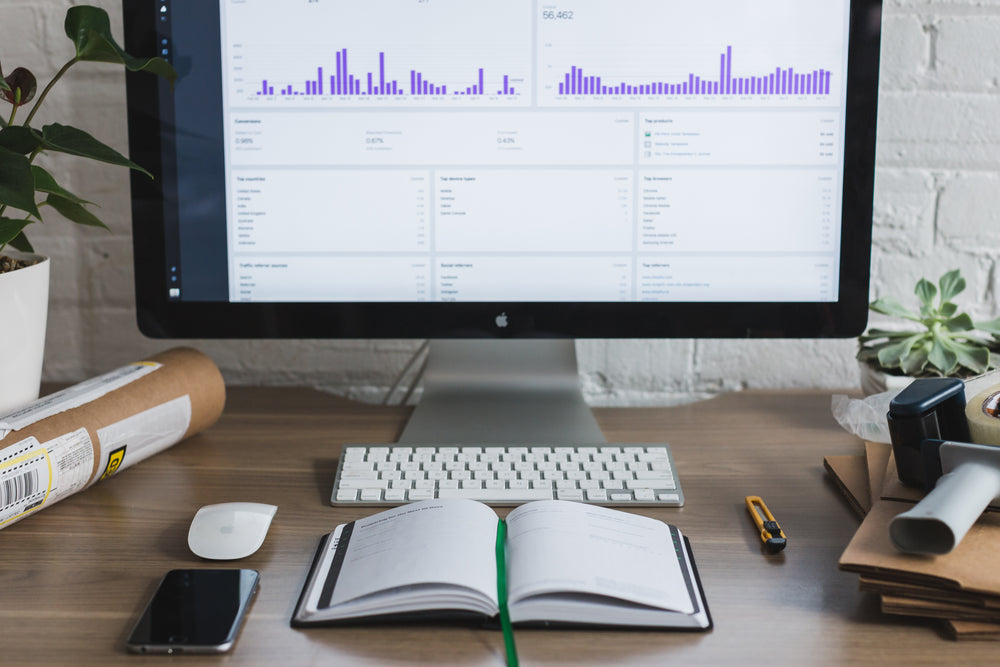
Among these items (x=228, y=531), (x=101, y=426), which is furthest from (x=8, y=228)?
(x=228, y=531)

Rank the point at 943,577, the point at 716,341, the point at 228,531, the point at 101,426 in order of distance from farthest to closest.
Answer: the point at 716,341 → the point at 101,426 → the point at 228,531 → the point at 943,577

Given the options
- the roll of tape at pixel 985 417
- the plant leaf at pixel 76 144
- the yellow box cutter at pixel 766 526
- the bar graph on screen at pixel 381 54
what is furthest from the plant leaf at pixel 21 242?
the roll of tape at pixel 985 417

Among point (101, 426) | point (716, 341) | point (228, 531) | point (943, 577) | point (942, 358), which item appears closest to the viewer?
point (943, 577)

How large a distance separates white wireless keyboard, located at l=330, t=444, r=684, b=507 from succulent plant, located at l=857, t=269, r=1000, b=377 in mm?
285

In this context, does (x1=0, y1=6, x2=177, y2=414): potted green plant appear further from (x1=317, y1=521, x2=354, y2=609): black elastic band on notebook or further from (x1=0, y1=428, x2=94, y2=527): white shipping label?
(x1=317, y1=521, x2=354, y2=609): black elastic band on notebook

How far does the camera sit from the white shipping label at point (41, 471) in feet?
1.95

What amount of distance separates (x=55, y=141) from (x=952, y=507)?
2.27ft

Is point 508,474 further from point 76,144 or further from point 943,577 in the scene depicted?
point 76,144

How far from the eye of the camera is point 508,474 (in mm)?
676

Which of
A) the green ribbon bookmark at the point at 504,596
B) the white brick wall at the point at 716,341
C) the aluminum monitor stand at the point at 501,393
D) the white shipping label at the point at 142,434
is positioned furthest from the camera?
the white brick wall at the point at 716,341

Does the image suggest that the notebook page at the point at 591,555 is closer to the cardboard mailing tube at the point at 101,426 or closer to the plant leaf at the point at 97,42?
the cardboard mailing tube at the point at 101,426

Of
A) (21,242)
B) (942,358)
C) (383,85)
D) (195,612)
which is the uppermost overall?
(383,85)

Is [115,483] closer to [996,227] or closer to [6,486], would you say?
[6,486]

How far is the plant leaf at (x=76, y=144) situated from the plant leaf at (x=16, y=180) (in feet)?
0.17
